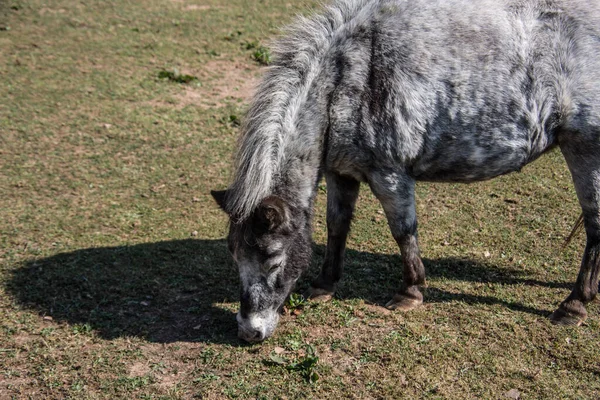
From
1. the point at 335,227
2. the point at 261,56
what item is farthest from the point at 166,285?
the point at 261,56

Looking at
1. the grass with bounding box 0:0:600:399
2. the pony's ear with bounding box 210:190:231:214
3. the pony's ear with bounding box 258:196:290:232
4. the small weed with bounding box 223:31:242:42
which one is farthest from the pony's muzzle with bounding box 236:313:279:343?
the small weed with bounding box 223:31:242:42

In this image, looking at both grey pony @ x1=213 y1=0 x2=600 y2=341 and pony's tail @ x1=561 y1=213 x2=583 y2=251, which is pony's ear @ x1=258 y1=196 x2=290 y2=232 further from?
pony's tail @ x1=561 y1=213 x2=583 y2=251

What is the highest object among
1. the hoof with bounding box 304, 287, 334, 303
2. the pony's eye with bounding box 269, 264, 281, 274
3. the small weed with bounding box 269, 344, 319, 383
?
the pony's eye with bounding box 269, 264, 281, 274

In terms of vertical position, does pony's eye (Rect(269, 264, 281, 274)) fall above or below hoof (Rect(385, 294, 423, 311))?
above

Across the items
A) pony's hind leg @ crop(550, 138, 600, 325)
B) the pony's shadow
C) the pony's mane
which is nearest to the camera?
the pony's mane

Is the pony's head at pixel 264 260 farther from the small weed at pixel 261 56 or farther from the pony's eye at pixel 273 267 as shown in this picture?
the small weed at pixel 261 56

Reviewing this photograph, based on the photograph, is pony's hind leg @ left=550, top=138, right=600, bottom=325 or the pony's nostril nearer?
the pony's nostril

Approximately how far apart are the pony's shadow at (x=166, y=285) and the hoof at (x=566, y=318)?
20 centimetres

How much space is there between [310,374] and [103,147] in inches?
183

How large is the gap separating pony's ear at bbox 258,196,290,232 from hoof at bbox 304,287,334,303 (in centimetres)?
101

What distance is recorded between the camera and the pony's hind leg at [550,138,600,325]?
16.4 ft

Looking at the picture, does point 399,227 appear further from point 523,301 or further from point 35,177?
point 35,177

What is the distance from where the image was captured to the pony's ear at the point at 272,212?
4672 millimetres

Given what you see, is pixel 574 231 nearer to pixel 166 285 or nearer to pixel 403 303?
pixel 403 303
